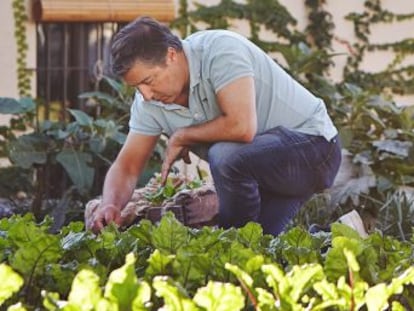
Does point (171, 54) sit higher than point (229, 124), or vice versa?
point (171, 54)

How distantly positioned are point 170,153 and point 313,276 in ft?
7.29

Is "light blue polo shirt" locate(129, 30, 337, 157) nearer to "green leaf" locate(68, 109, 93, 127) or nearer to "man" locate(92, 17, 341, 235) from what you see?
"man" locate(92, 17, 341, 235)

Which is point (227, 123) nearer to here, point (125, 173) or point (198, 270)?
point (125, 173)

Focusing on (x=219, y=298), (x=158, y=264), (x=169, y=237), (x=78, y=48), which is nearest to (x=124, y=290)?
(x=219, y=298)

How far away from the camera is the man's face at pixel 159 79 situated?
3559 mm

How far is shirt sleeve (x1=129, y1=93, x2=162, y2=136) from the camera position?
3930mm

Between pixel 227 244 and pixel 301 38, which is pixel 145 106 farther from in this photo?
pixel 301 38

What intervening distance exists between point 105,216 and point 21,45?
14.9 feet

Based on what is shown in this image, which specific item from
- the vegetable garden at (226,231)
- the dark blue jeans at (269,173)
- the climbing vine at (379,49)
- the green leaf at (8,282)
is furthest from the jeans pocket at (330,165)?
the climbing vine at (379,49)

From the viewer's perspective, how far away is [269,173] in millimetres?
3939

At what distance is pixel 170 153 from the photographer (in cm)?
386

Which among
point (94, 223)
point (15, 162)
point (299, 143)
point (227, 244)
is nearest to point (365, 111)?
point (15, 162)

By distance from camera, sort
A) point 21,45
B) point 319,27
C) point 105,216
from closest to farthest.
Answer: point 105,216
point 21,45
point 319,27

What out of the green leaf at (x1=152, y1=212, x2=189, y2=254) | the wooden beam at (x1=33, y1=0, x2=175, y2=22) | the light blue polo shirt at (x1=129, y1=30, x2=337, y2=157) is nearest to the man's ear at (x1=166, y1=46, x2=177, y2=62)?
the light blue polo shirt at (x1=129, y1=30, x2=337, y2=157)
